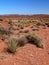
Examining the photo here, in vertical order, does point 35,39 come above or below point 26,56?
above

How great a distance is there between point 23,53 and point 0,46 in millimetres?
1854

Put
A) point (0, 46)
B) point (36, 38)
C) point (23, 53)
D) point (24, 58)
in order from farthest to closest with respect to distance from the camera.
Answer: point (36, 38), point (0, 46), point (23, 53), point (24, 58)

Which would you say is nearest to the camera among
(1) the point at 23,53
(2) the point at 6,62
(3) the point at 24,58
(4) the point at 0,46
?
(2) the point at 6,62

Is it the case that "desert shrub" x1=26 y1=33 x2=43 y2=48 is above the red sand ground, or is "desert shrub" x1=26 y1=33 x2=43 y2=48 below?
above

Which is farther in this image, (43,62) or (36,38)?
(36,38)

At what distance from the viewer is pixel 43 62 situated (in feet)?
30.6

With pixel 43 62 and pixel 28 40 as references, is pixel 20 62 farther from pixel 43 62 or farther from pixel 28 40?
pixel 28 40

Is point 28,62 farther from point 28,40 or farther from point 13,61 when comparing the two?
point 28,40

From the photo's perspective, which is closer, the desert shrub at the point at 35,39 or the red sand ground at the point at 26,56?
the red sand ground at the point at 26,56

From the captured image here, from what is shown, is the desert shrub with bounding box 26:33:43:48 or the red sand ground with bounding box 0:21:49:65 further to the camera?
the desert shrub with bounding box 26:33:43:48

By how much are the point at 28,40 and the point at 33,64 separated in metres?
3.76

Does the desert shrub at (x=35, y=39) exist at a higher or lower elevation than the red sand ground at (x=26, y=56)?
higher

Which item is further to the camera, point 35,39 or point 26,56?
point 35,39

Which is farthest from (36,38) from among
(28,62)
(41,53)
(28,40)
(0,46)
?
(28,62)
